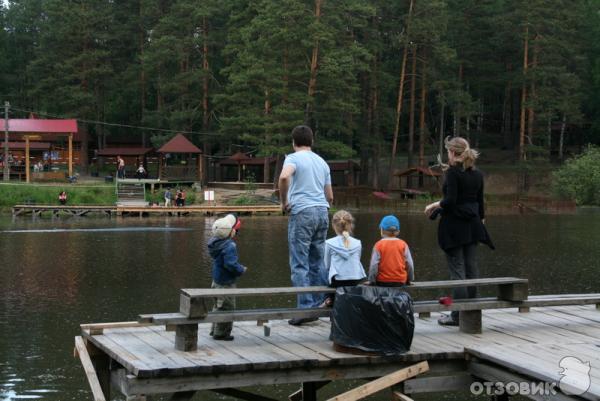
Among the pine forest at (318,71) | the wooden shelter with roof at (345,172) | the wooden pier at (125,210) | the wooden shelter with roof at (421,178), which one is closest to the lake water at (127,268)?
the wooden pier at (125,210)

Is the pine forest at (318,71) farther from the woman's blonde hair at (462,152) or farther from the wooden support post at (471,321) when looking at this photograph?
the wooden support post at (471,321)

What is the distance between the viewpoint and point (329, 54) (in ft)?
159

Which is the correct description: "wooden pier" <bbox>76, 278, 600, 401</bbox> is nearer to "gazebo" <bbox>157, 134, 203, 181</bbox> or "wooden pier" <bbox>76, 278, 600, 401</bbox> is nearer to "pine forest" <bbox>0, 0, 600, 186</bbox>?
"pine forest" <bbox>0, 0, 600, 186</bbox>

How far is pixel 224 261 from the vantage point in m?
7.51

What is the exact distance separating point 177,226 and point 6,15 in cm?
4515

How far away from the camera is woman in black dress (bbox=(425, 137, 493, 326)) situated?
7.93 m

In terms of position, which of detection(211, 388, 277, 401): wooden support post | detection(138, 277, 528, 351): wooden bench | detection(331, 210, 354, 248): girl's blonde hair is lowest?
detection(211, 388, 277, 401): wooden support post

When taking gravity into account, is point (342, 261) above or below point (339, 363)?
above

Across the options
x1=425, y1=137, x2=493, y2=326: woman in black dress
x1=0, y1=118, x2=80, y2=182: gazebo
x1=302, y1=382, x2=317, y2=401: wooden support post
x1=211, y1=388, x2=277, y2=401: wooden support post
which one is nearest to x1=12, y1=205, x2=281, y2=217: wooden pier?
x1=0, y1=118, x2=80, y2=182: gazebo

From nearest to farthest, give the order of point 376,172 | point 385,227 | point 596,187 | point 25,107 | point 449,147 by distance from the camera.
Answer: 1. point 385,227
2. point 449,147
3. point 596,187
4. point 376,172
5. point 25,107

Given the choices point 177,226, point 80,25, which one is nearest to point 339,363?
point 177,226

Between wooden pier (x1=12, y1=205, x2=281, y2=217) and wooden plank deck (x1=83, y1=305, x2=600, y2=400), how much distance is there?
118 feet

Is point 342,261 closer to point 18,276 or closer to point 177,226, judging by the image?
point 18,276

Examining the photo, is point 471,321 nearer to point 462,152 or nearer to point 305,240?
point 462,152
